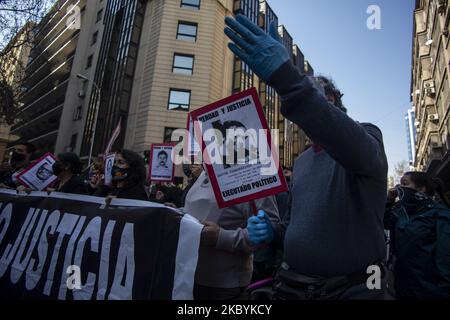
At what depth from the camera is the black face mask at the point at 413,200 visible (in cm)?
270

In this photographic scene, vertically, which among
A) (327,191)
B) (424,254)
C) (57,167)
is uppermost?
(57,167)

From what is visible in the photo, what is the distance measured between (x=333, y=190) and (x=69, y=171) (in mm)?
3695

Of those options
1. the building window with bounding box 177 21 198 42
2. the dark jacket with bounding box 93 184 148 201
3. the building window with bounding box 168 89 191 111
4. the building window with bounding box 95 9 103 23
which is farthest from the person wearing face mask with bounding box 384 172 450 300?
the building window with bounding box 95 9 103 23

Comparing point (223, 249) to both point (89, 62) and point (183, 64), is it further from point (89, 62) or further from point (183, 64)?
point (89, 62)

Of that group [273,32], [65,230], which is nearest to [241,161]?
[273,32]

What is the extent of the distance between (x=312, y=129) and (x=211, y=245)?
1260 mm

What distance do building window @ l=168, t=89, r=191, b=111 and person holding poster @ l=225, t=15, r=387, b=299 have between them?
17.1m

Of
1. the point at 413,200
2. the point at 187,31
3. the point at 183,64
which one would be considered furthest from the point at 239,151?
the point at 187,31

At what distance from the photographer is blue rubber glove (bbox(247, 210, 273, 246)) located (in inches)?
66.2

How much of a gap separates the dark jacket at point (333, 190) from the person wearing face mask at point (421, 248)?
53.3 inches

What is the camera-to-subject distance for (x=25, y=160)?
4.71m

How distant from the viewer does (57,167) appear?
3744 millimetres

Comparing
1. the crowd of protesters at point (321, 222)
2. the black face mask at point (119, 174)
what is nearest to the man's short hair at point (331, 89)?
the crowd of protesters at point (321, 222)

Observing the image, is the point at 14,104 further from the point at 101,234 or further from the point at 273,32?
the point at 273,32
